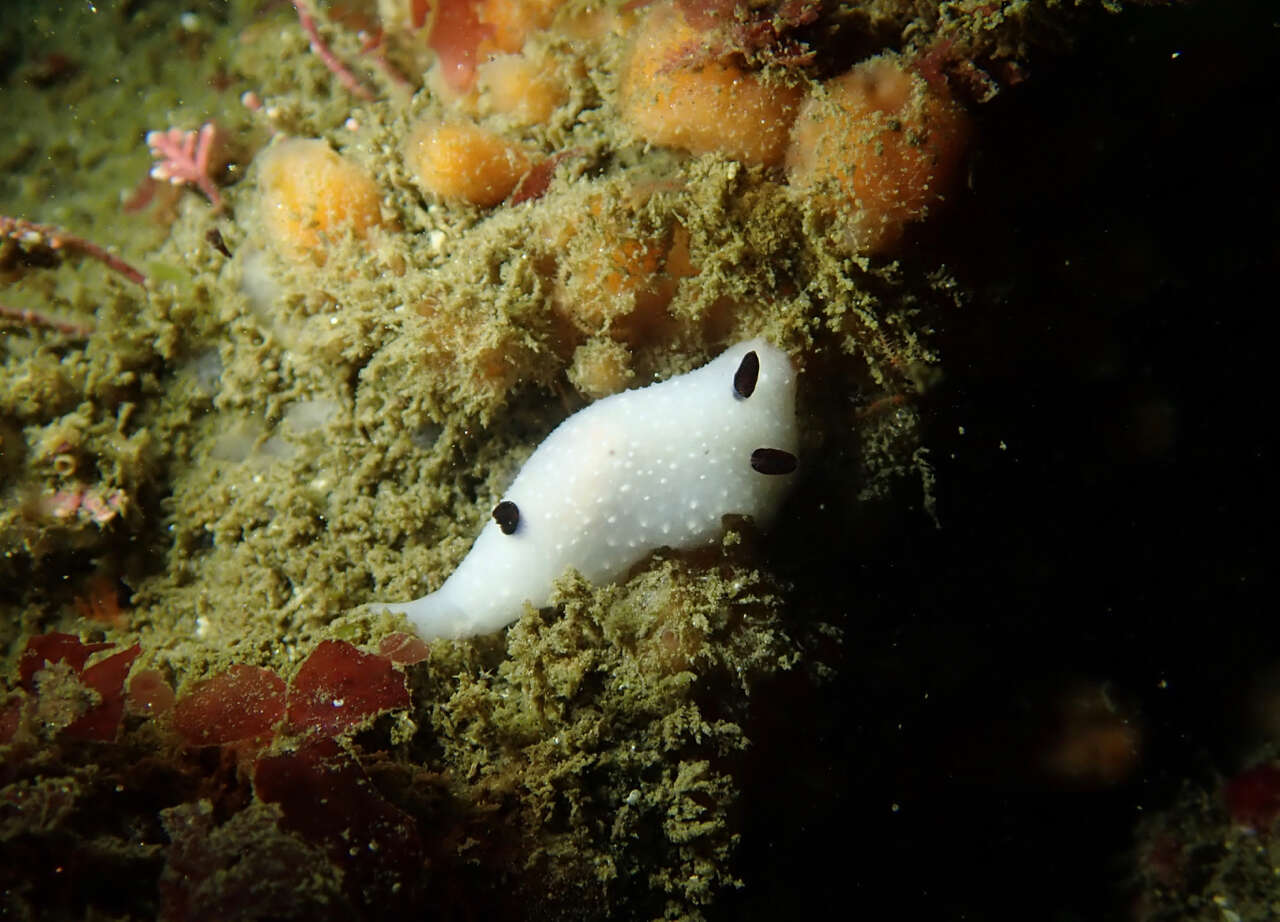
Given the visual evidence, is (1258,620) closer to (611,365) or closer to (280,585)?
(611,365)

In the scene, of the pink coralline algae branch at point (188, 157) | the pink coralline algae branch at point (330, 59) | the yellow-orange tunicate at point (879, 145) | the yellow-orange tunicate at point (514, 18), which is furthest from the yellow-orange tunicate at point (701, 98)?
the pink coralline algae branch at point (188, 157)

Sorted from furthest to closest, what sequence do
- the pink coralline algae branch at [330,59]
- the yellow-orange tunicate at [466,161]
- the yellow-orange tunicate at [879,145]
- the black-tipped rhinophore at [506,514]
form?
the pink coralline algae branch at [330,59]
the yellow-orange tunicate at [466,161]
the black-tipped rhinophore at [506,514]
the yellow-orange tunicate at [879,145]

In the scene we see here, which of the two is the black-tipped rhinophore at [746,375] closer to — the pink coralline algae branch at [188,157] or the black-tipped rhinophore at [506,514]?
the black-tipped rhinophore at [506,514]

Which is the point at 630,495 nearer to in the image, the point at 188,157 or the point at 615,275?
the point at 615,275

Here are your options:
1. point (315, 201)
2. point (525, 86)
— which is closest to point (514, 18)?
point (525, 86)

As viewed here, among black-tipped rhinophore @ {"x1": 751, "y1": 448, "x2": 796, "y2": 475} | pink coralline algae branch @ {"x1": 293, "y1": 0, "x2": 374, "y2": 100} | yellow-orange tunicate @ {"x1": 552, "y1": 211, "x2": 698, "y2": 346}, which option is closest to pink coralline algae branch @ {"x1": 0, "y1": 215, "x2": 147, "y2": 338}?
pink coralline algae branch @ {"x1": 293, "y1": 0, "x2": 374, "y2": 100}

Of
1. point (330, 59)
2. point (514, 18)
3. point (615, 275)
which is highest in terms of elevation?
point (330, 59)
